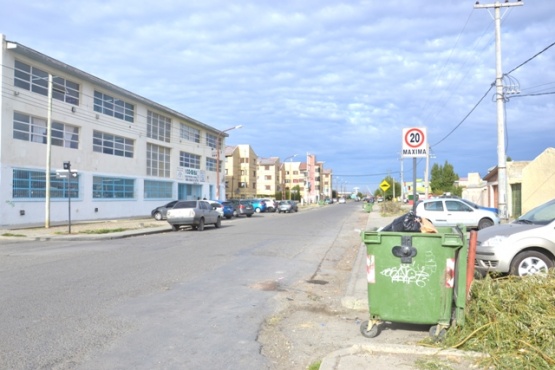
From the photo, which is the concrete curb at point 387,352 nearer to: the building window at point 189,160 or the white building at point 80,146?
the white building at point 80,146

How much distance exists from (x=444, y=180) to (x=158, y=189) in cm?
5563

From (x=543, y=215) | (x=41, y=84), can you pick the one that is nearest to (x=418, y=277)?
(x=543, y=215)

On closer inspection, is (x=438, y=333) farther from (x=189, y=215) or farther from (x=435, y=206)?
(x=189, y=215)

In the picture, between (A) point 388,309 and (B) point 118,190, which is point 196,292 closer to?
(A) point 388,309

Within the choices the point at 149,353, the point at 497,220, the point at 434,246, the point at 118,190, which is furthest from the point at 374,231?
the point at 118,190

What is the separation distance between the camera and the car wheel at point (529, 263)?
7910 mm

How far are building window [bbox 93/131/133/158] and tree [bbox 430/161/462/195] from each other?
58321 mm

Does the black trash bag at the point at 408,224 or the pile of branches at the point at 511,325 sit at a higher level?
the black trash bag at the point at 408,224

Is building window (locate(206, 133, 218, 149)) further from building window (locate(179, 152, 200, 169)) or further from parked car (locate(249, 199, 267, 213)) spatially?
parked car (locate(249, 199, 267, 213))

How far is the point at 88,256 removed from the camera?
13617mm

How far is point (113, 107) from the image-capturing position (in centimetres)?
3822

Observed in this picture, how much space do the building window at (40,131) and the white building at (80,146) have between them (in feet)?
0.19

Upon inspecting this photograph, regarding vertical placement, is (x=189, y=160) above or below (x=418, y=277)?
above

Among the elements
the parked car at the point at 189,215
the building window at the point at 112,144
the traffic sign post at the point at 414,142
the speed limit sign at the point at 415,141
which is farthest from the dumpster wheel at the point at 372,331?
the building window at the point at 112,144
